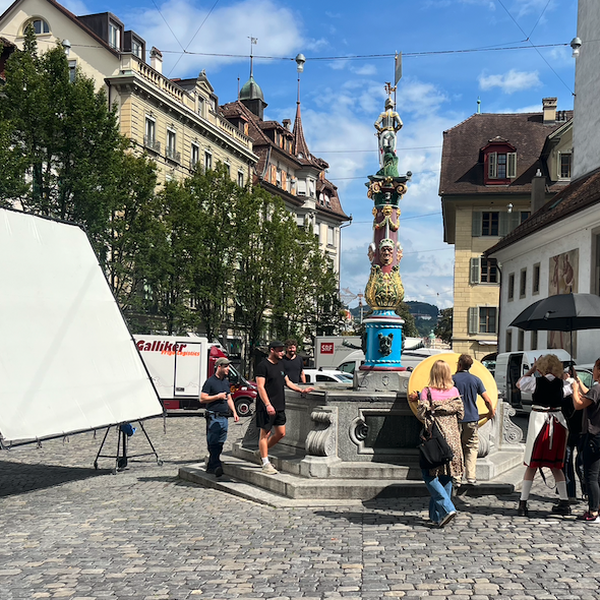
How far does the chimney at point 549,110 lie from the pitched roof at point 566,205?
19291 millimetres

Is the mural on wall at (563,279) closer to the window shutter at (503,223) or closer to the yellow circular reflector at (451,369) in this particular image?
the window shutter at (503,223)

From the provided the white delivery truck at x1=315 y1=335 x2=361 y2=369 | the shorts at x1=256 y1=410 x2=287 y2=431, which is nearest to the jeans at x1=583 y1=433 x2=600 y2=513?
the shorts at x1=256 y1=410 x2=287 y2=431

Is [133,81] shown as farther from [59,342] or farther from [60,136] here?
[59,342]

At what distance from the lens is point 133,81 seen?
124 feet

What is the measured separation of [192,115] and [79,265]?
3357 cm

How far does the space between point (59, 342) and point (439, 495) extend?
557cm

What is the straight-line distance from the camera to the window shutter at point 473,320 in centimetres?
4891

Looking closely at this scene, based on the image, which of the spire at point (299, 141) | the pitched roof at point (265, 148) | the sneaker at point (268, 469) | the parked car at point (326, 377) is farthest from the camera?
the spire at point (299, 141)

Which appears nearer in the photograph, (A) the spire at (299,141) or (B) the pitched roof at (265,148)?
(B) the pitched roof at (265,148)

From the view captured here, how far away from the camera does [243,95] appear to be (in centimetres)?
7094

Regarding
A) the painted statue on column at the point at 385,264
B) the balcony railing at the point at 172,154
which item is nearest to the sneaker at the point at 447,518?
the painted statue on column at the point at 385,264

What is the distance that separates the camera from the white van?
24.5m

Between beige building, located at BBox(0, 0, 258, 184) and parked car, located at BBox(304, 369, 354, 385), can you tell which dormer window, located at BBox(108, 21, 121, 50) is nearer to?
beige building, located at BBox(0, 0, 258, 184)

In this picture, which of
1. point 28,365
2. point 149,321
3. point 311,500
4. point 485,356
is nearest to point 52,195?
point 149,321
